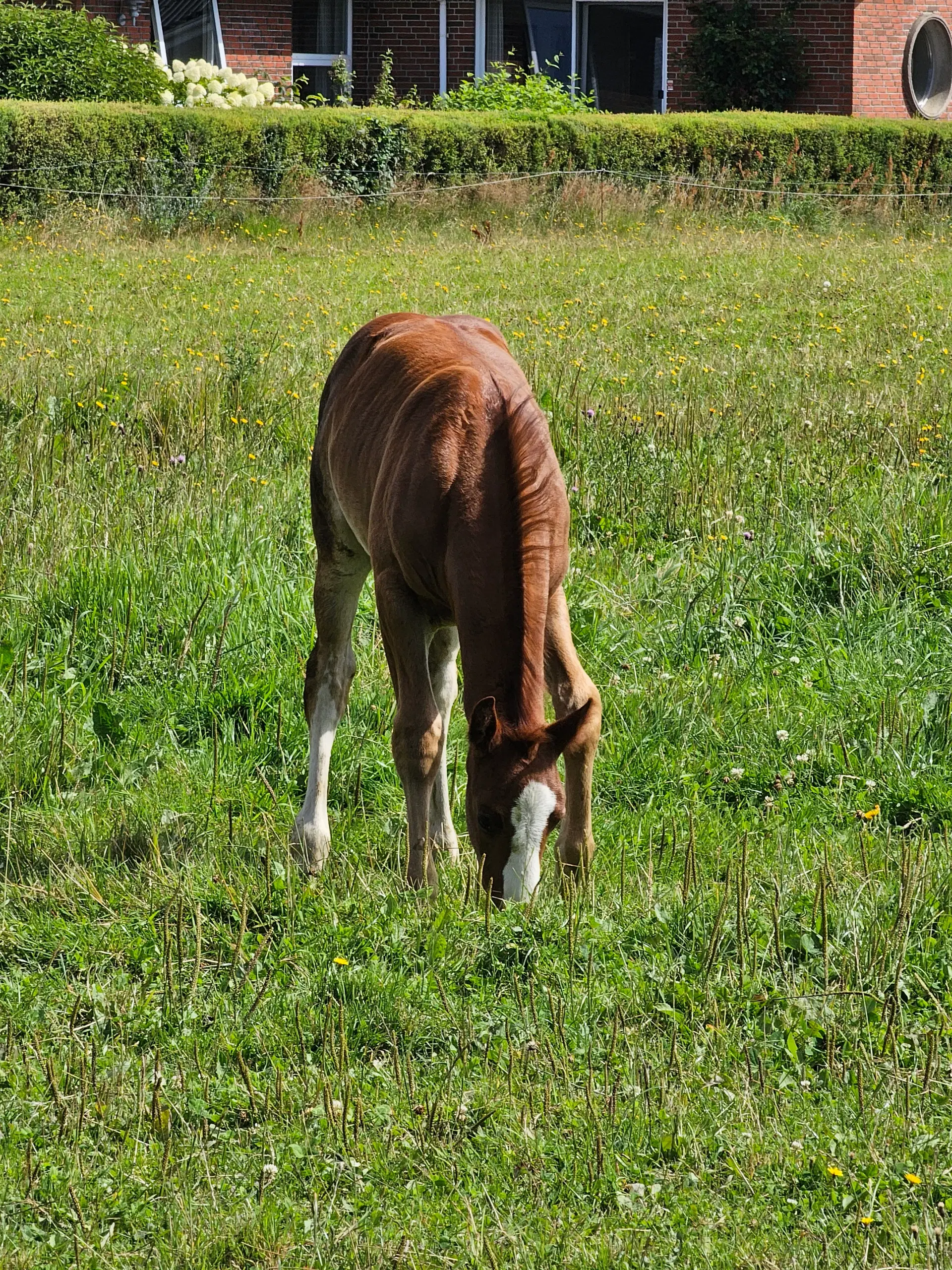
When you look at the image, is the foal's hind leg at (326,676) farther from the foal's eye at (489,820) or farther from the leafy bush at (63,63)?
the leafy bush at (63,63)

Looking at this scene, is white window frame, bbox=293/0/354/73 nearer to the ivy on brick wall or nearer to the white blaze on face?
the ivy on brick wall

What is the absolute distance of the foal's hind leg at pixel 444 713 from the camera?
14.2 feet

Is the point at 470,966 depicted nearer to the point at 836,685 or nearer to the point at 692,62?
the point at 836,685

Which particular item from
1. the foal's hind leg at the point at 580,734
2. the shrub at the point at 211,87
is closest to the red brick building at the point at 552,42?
the shrub at the point at 211,87

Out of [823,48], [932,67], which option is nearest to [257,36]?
[823,48]

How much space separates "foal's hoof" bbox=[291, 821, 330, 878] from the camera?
4.16 metres

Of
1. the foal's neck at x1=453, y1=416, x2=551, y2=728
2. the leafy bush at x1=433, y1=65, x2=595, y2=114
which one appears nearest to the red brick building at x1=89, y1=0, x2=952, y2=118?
the leafy bush at x1=433, y1=65, x2=595, y2=114

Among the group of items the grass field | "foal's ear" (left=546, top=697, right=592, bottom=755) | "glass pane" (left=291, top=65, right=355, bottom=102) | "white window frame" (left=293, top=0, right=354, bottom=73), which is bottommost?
the grass field

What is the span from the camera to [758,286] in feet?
43.3

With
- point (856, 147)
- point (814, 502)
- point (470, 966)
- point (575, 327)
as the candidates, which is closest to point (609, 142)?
point (856, 147)

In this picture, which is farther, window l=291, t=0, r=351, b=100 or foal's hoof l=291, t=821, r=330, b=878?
window l=291, t=0, r=351, b=100

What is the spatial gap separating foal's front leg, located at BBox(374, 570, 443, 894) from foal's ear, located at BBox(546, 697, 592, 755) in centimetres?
62

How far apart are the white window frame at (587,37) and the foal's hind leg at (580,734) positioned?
Result: 79.1ft

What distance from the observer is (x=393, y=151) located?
1855 centimetres
